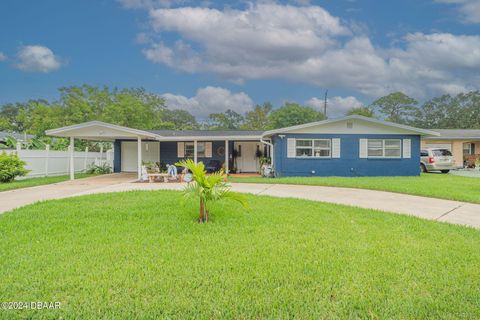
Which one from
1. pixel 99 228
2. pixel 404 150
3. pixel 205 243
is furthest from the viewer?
pixel 404 150

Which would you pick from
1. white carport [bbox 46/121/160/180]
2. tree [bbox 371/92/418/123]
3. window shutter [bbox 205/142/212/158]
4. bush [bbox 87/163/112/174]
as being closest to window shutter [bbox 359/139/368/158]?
window shutter [bbox 205/142/212/158]

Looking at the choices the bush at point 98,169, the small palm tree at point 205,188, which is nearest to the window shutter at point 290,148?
the small palm tree at point 205,188

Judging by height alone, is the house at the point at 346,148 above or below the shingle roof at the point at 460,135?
below

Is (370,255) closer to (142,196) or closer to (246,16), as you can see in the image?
(142,196)

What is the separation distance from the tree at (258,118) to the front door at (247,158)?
2701 centimetres

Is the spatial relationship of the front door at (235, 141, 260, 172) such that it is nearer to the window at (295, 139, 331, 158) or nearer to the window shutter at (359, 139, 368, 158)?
the window at (295, 139, 331, 158)

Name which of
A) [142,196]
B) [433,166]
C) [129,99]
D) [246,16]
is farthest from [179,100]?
[142,196]

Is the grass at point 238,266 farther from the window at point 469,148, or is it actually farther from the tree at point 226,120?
the tree at point 226,120

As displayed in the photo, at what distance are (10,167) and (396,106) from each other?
53443 millimetres

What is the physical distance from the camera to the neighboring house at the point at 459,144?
81.4 feet

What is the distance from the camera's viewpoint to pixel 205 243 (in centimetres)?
460

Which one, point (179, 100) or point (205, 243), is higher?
point (179, 100)

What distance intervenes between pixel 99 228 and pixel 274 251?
3088 mm

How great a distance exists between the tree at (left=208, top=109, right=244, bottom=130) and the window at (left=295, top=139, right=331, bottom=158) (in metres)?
32.4
